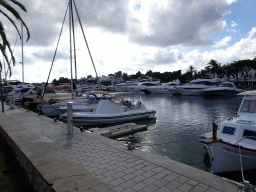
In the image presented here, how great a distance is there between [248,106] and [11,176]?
10.1 meters

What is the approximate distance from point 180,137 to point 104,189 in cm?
1054

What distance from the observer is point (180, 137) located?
13.4 metres

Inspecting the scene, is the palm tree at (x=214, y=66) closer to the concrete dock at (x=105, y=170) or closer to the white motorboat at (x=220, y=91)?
the white motorboat at (x=220, y=91)

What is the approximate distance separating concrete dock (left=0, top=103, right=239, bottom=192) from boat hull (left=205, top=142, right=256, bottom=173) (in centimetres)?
294

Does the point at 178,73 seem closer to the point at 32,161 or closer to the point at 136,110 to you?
the point at 136,110

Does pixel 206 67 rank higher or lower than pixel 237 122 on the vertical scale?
higher

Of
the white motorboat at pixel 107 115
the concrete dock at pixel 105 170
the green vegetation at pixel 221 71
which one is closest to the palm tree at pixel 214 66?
the green vegetation at pixel 221 71

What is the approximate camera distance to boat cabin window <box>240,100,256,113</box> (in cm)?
940

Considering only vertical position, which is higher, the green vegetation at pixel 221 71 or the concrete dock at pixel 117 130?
the green vegetation at pixel 221 71

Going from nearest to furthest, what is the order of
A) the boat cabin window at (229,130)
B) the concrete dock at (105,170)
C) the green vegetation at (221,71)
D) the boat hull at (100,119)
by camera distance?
1. the concrete dock at (105,170)
2. the boat cabin window at (229,130)
3. the boat hull at (100,119)
4. the green vegetation at (221,71)

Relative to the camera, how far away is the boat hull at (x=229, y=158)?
280 inches

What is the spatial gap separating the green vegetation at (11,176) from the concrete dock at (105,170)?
19 cm

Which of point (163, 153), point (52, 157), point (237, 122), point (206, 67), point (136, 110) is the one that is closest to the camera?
point (52, 157)

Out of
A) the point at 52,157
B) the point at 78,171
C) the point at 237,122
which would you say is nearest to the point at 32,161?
the point at 52,157
